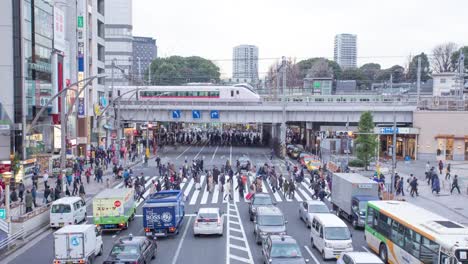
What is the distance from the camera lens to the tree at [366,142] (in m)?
50.0

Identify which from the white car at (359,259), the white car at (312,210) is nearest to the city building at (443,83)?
the white car at (312,210)

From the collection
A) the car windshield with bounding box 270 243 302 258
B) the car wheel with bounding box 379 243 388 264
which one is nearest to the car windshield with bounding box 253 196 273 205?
the car wheel with bounding box 379 243 388 264

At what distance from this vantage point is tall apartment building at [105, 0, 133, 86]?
117500 mm

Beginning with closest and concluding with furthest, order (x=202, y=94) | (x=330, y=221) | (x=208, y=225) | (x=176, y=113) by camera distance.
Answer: (x=330, y=221) < (x=208, y=225) < (x=176, y=113) < (x=202, y=94)

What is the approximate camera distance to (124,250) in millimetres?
17672

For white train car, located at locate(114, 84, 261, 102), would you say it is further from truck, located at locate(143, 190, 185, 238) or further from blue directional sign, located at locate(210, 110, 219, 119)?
truck, located at locate(143, 190, 185, 238)

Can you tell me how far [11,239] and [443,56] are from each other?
128m

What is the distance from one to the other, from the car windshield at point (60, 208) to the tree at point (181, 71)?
114 meters

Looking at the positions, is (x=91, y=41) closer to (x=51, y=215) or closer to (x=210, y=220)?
(x=51, y=215)

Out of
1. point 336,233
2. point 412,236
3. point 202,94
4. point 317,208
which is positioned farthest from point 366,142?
point 412,236

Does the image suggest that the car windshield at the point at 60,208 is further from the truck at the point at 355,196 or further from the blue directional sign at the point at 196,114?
the blue directional sign at the point at 196,114

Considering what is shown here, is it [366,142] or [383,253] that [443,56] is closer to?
[366,142]

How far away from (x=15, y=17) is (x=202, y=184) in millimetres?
20242

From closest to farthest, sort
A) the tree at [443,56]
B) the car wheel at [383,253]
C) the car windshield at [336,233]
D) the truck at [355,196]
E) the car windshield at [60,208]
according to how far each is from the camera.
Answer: the car wheel at [383,253] < the car windshield at [336,233] < the truck at [355,196] < the car windshield at [60,208] < the tree at [443,56]
